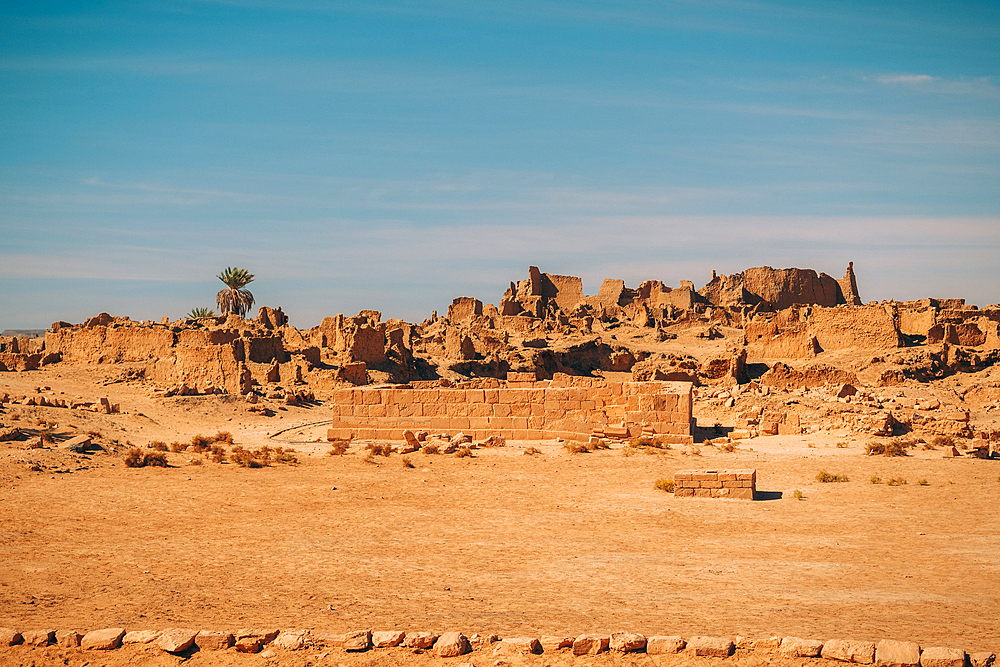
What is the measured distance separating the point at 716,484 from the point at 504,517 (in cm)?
335

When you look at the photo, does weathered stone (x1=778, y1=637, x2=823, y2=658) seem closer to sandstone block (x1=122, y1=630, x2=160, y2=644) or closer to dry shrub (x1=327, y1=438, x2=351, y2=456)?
sandstone block (x1=122, y1=630, x2=160, y2=644)

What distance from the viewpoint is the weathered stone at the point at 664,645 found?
5816 mm

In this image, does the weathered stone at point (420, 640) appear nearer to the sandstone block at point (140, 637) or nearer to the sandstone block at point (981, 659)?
the sandstone block at point (140, 637)

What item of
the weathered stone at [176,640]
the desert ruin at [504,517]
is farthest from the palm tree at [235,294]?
the weathered stone at [176,640]

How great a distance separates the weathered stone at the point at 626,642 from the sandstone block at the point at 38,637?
14.3ft

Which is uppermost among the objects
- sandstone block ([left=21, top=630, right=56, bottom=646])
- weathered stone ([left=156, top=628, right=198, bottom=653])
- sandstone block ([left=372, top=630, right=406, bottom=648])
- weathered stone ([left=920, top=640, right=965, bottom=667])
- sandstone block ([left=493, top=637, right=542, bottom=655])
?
weathered stone ([left=920, top=640, right=965, bottom=667])

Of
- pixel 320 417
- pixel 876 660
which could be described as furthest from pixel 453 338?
pixel 876 660

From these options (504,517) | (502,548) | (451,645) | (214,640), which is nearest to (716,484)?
(504,517)

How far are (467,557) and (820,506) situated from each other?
549cm

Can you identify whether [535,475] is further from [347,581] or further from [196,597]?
[196,597]

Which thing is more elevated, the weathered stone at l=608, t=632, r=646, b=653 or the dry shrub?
the weathered stone at l=608, t=632, r=646, b=653

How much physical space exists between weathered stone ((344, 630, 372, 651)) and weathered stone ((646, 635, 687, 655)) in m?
2.09

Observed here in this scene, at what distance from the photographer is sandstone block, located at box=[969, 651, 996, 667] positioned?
5.34 meters

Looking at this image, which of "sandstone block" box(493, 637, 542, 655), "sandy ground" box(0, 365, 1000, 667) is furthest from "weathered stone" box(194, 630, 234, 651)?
"sandstone block" box(493, 637, 542, 655)
